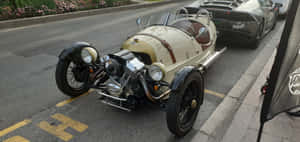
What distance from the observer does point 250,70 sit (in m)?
6.05

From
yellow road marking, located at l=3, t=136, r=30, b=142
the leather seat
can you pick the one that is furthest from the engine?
the leather seat

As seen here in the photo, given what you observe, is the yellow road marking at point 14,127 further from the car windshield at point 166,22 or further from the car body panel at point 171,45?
the car windshield at point 166,22

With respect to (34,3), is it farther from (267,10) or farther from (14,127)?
(267,10)

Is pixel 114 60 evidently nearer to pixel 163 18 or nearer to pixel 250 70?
pixel 163 18

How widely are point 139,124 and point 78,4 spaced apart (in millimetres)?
11819

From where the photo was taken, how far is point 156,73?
3484 mm

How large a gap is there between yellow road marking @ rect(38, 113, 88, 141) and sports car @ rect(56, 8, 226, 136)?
1.75 feet

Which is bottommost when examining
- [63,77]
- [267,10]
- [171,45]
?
[63,77]

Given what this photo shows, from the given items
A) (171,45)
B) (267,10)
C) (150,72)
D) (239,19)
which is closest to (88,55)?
(150,72)

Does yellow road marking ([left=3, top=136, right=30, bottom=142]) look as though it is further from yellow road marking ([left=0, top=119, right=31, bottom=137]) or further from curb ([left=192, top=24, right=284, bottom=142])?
curb ([left=192, top=24, right=284, bottom=142])

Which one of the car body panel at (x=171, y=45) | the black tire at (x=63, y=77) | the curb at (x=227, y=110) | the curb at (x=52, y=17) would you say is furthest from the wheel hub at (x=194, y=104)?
the curb at (x=52, y=17)

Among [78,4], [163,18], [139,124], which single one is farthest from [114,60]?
[78,4]

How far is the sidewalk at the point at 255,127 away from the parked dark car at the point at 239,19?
3.57m

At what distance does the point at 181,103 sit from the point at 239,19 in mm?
4828
